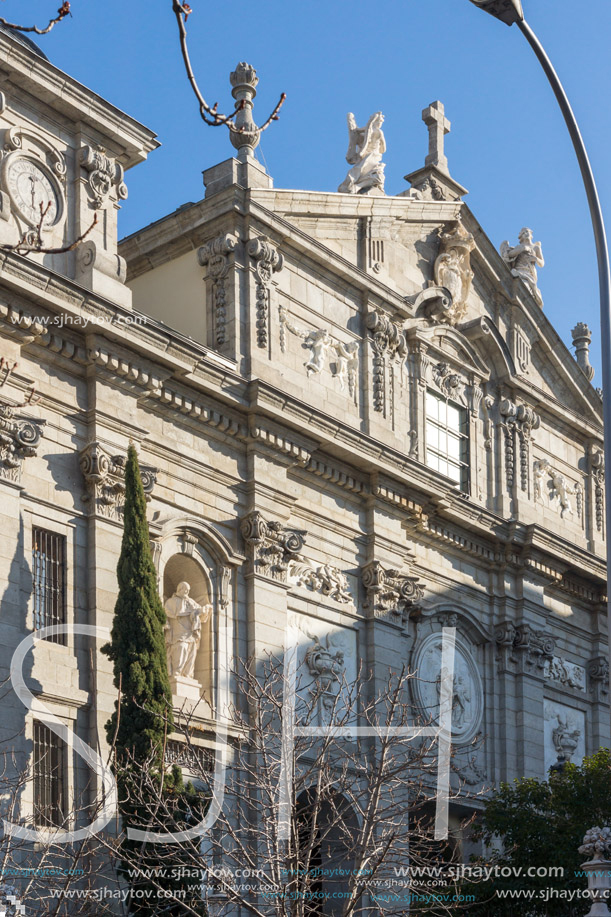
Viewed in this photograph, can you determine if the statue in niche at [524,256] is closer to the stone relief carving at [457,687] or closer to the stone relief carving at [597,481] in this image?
the stone relief carving at [597,481]

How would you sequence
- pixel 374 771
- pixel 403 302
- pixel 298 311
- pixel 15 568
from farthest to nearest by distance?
pixel 403 302
pixel 298 311
pixel 15 568
pixel 374 771

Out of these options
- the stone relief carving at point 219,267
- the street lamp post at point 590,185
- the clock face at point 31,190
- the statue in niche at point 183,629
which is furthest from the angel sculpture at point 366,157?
the street lamp post at point 590,185

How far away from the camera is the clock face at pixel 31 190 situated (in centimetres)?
2581

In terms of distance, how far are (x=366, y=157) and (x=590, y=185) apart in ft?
58.0

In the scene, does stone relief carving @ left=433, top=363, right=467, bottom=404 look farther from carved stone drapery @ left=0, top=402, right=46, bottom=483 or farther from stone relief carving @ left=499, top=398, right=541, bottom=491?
carved stone drapery @ left=0, top=402, right=46, bottom=483

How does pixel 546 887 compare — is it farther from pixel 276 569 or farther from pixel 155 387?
pixel 155 387

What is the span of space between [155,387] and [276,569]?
405 centimetres

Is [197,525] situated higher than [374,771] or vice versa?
[197,525]

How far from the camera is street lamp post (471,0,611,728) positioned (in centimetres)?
1633

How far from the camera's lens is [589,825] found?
87.2ft

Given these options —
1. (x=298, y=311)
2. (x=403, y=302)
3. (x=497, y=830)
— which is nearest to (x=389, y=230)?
(x=403, y=302)

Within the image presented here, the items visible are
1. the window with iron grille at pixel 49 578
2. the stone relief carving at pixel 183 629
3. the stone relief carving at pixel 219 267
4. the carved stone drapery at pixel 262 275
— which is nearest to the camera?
the window with iron grille at pixel 49 578

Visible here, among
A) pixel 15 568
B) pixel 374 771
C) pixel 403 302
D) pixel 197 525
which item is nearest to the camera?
pixel 374 771

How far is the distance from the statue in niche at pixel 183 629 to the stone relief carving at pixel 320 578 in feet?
7.96
